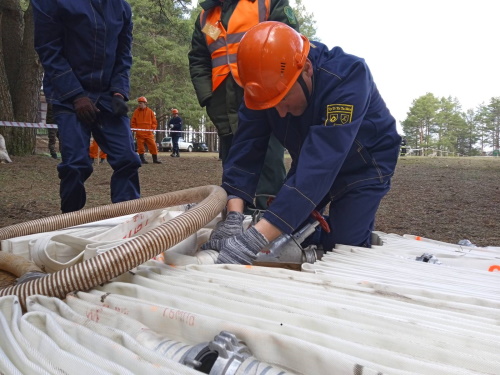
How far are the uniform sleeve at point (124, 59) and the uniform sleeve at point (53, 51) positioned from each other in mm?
356

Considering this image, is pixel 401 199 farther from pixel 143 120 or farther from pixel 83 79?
pixel 143 120

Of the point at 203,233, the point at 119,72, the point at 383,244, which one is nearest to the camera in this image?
the point at 203,233

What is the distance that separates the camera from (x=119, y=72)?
3.63 meters

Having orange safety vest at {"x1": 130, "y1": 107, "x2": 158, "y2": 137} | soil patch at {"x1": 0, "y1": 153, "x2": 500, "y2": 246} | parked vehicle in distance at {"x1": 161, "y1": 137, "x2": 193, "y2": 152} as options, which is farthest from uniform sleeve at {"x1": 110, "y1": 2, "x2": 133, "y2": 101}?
parked vehicle in distance at {"x1": 161, "y1": 137, "x2": 193, "y2": 152}

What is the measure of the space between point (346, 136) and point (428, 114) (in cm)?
6557

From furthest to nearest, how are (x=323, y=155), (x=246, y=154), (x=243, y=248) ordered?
1. (x=246, y=154)
2. (x=323, y=155)
3. (x=243, y=248)

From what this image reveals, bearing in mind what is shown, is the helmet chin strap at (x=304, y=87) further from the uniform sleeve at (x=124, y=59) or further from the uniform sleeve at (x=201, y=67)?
the uniform sleeve at (x=124, y=59)

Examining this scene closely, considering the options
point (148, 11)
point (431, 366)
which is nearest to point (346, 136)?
point (431, 366)

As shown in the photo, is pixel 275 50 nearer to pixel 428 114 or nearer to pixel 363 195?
pixel 363 195

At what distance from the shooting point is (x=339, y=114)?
2.10 meters

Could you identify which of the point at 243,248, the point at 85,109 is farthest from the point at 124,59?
the point at 243,248

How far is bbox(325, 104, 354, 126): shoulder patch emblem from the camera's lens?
2102 millimetres

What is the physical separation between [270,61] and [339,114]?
40cm

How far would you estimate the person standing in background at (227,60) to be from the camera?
346cm
